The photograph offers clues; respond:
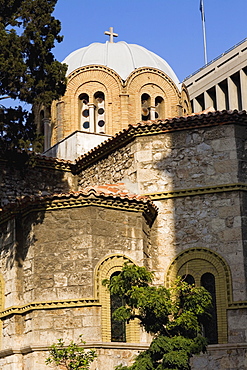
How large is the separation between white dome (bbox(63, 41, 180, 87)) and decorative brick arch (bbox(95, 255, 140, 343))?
27.0ft

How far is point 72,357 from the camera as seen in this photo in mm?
13906

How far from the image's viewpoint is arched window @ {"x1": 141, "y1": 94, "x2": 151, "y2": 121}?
2223 cm

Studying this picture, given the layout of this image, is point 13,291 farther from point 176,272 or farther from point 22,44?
point 22,44

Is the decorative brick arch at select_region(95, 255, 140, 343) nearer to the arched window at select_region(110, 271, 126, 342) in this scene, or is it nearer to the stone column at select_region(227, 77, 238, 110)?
the arched window at select_region(110, 271, 126, 342)

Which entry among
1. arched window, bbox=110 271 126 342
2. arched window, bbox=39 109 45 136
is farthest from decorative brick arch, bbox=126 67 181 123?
arched window, bbox=110 271 126 342

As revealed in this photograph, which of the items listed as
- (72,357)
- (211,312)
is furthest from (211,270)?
(72,357)

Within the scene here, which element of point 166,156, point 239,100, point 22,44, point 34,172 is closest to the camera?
point 22,44

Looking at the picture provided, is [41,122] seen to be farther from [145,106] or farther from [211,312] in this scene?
[211,312]

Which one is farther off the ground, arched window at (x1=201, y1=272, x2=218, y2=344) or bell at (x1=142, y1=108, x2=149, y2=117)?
bell at (x1=142, y1=108, x2=149, y2=117)

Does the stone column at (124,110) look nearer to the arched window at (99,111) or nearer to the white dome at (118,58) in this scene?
the arched window at (99,111)

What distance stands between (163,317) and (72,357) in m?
2.12

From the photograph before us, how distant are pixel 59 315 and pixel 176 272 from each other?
2934mm

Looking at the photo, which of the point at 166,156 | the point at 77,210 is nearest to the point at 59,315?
the point at 77,210

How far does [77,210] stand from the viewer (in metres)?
15.8
